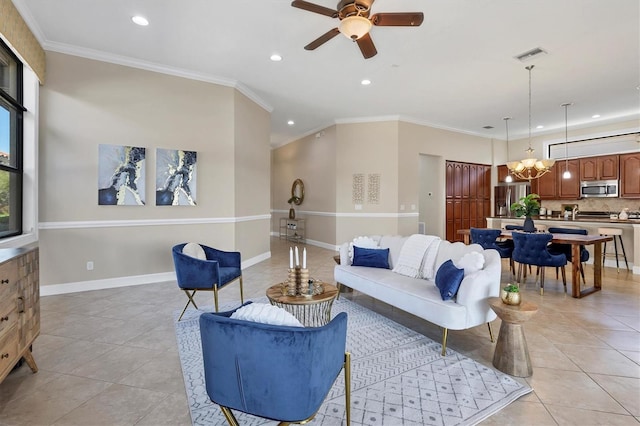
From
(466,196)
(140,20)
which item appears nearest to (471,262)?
(140,20)

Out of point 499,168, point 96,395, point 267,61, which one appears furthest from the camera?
point 499,168

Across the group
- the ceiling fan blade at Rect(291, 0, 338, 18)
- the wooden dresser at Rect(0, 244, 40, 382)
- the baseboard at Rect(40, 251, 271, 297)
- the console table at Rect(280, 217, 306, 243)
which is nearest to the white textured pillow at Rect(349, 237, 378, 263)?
the ceiling fan blade at Rect(291, 0, 338, 18)

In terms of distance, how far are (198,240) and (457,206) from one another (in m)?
6.78

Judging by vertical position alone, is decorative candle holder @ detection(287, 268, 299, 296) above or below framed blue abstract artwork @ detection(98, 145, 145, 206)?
below

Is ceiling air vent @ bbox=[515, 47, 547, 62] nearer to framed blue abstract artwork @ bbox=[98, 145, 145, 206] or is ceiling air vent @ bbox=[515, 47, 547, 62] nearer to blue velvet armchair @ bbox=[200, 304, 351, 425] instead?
blue velvet armchair @ bbox=[200, 304, 351, 425]

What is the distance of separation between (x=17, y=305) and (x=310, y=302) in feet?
6.63

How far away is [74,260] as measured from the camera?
4191 millimetres

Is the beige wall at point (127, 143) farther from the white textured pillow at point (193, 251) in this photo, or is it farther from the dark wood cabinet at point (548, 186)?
the dark wood cabinet at point (548, 186)

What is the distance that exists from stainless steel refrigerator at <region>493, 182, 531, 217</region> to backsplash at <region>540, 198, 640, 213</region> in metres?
0.76

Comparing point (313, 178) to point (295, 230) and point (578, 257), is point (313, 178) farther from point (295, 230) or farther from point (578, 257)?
point (578, 257)

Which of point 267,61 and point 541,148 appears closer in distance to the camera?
point 267,61

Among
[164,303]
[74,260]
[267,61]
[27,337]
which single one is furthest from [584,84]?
[74,260]

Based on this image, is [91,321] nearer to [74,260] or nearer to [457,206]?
[74,260]

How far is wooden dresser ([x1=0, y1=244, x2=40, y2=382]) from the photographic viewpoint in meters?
1.86
